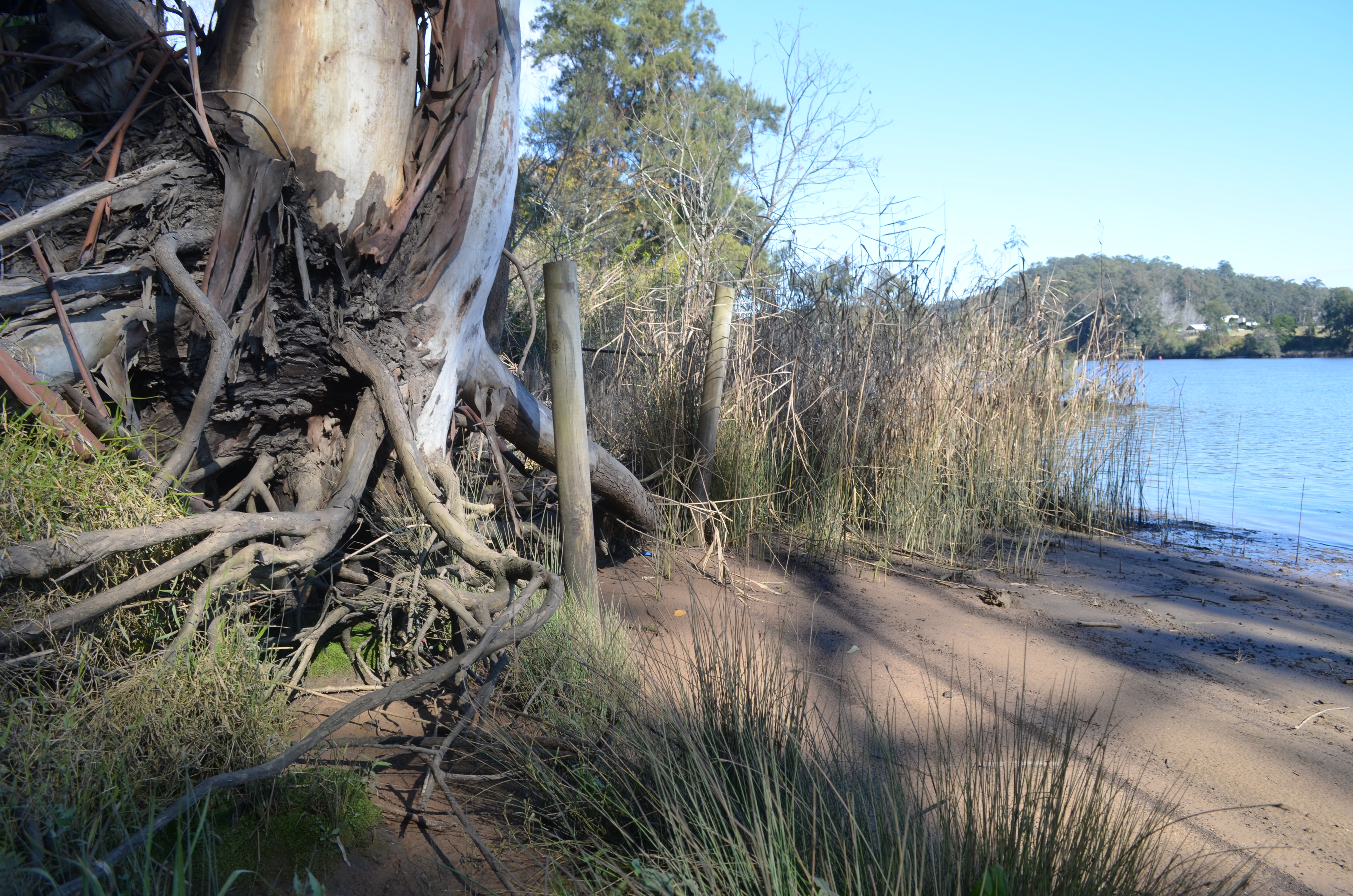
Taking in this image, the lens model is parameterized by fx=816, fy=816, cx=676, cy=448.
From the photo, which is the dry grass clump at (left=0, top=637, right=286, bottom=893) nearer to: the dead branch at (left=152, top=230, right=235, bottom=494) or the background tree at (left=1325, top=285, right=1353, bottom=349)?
the dead branch at (left=152, top=230, right=235, bottom=494)

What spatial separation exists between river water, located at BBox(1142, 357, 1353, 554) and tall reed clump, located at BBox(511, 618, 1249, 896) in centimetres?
686

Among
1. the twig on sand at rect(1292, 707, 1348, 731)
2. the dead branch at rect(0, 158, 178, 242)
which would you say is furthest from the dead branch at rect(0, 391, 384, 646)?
the twig on sand at rect(1292, 707, 1348, 731)

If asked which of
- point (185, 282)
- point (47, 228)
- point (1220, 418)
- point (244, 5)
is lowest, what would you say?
point (1220, 418)

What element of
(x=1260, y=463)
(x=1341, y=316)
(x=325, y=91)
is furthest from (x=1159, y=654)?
(x=1341, y=316)

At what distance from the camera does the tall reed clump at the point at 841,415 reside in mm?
5402

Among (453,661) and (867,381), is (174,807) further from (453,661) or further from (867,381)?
(867,381)

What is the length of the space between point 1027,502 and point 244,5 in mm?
6339

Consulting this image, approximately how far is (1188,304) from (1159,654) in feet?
109

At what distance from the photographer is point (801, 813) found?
1.94 metres

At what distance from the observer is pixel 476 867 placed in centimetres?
203

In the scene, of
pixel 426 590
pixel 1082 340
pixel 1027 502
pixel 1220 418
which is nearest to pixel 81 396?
pixel 426 590

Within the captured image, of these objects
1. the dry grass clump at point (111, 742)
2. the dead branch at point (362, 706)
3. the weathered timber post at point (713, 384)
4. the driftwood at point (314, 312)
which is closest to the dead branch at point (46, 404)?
the driftwood at point (314, 312)

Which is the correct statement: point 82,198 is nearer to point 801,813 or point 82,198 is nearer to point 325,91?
point 325,91

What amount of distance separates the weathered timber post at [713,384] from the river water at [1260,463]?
15.5 ft
